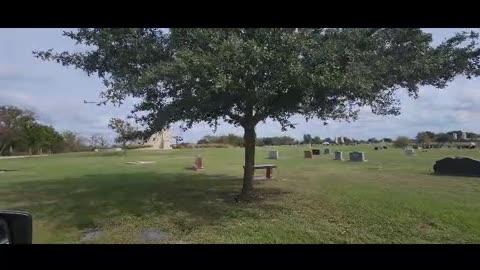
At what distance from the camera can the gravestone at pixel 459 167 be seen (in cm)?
1302

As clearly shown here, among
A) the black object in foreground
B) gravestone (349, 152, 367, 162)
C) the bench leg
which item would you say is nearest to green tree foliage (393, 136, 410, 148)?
gravestone (349, 152, 367, 162)

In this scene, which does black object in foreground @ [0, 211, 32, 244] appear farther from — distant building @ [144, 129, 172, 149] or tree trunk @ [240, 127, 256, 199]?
tree trunk @ [240, 127, 256, 199]

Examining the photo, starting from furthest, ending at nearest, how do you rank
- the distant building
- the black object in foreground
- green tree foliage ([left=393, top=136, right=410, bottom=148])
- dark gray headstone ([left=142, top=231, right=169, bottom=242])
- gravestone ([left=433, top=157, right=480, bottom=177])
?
green tree foliage ([left=393, top=136, right=410, bottom=148])
gravestone ([left=433, top=157, right=480, bottom=177])
the distant building
dark gray headstone ([left=142, top=231, right=169, bottom=242])
the black object in foreground

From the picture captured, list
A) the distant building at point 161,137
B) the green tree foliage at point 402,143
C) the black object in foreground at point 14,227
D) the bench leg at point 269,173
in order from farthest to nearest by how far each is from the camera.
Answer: the green tree foliage at point 402,143, the bench leg at point 269,173, the distant building at point 161,137, the black object in foreground at point 14,227

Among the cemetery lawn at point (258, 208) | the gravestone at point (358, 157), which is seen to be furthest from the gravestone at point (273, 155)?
the cemetery lawn at point (258, 208)

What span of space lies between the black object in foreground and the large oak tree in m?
4.47

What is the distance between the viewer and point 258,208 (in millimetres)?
8031

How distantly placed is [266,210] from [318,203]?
1.32m

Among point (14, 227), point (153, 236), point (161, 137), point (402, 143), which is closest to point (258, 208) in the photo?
point (153, 236)

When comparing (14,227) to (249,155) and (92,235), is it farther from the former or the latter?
(249,155)

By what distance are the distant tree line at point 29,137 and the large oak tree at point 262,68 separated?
855 centimetres

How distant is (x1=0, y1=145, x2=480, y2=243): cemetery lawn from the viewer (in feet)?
20.7

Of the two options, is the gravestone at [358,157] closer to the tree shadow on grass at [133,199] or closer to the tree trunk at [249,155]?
the tree shadow on grass at [133,199]

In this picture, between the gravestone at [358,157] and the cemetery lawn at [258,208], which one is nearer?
the cemetery lawn at [258,208]
